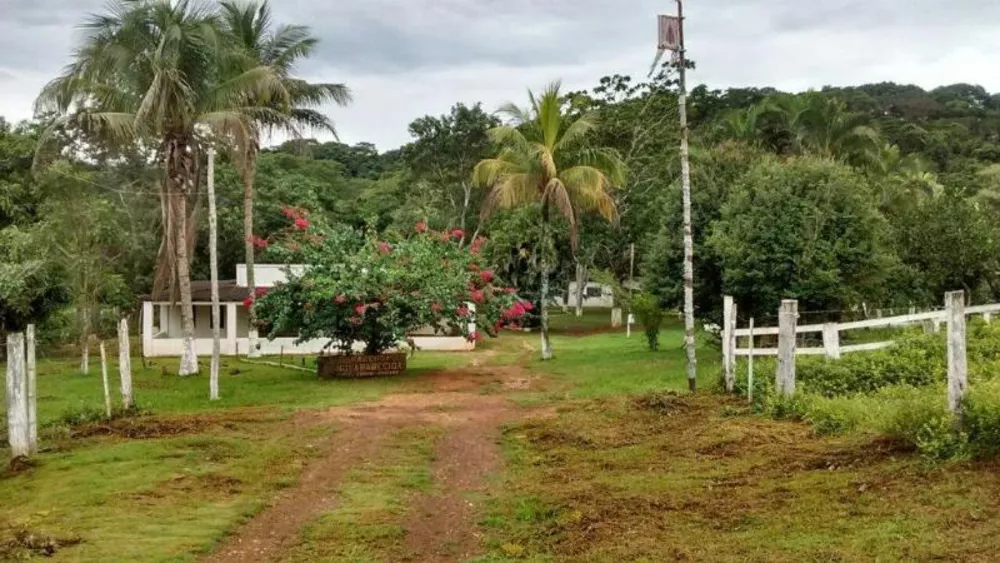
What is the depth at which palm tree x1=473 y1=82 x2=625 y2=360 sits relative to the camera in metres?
24.8

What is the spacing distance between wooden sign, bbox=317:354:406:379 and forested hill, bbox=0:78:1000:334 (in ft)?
13.2

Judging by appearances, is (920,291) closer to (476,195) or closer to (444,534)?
(444,534)

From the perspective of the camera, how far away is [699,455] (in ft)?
36.2

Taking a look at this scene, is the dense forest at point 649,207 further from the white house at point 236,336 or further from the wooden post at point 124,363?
the wooden post at point 124,363

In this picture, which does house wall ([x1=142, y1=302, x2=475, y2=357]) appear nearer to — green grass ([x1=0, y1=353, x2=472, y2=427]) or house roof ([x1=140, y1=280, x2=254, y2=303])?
house roof ([x1=140, y1=280, x2=254, y2=303])

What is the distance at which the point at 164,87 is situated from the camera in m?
21.7

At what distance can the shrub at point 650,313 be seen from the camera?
27156 mm

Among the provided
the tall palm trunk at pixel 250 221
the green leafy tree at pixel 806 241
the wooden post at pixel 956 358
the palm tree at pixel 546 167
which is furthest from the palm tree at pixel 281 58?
the wooden post at pixel 956 358

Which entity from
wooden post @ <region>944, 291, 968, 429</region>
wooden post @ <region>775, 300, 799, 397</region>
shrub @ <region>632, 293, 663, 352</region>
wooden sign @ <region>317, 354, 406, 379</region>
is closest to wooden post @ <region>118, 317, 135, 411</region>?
wooden sign @ <region>317, 354, 406, 379</region>

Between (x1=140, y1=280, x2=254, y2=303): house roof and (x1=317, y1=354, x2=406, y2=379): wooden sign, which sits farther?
(x1=140, y1=280, x2=254, y2=303): house roof

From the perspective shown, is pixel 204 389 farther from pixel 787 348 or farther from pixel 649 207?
pixel 649 207

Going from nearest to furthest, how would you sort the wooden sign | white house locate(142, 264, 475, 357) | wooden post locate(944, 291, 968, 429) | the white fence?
wooden post locate(944, 291, 968, 429) → the white fence → the wooden sign → white house locate(142, 264, 475, 357)

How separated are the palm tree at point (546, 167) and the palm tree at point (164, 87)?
6483mm

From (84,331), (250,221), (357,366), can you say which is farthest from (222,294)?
(357,366)
